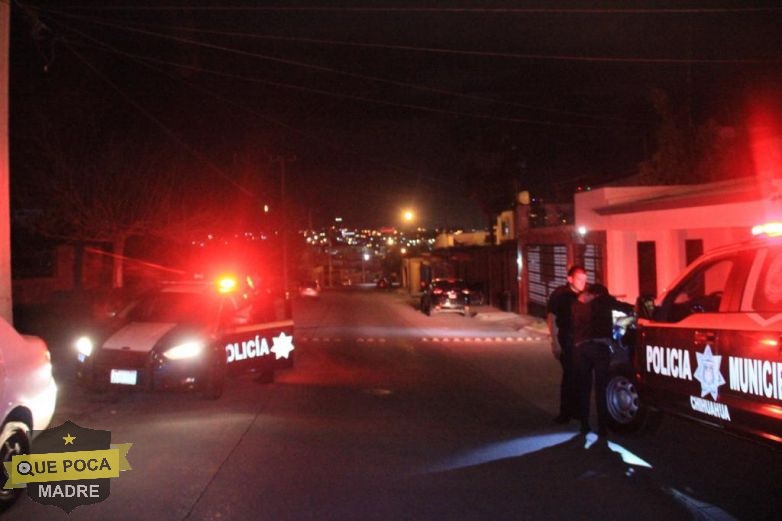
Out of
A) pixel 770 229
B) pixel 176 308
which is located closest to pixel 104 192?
pixel 176 308

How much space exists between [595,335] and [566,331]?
0.65 meters

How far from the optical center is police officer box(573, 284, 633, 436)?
8344 mm

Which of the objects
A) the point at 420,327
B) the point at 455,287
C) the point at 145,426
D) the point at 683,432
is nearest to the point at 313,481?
the point at 145,426

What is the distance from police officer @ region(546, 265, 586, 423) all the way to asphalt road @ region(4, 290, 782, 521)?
333mm

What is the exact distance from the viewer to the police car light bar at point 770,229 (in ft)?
20.0

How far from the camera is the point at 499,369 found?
14.4 m

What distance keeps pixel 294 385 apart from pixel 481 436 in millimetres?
4373

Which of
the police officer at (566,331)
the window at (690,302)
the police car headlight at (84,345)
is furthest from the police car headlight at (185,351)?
the window at (690,302)

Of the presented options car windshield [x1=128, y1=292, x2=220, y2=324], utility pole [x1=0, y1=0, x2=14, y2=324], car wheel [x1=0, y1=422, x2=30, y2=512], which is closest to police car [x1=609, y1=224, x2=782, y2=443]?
car wheel [x1=0, y1=422, x2=30, y2=512]

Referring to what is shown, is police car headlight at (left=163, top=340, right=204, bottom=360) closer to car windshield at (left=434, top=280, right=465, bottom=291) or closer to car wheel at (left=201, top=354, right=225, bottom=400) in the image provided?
car wheel at (left=201, top=354, right=225, bottom=400)

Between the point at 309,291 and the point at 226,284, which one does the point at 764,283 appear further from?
the point at 309,291

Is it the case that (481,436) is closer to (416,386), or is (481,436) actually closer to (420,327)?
(416,386)

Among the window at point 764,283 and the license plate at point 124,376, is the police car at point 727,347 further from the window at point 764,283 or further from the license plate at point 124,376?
the license plate at point 124,376

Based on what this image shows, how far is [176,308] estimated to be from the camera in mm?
11602
